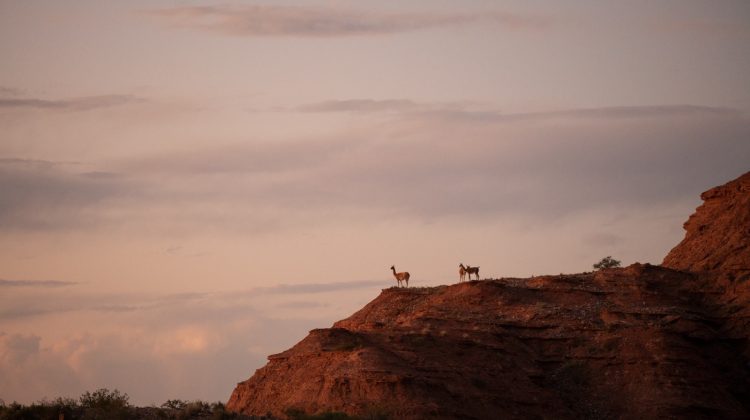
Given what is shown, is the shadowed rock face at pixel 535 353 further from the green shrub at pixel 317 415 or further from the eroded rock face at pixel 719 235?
the green shrub at pixel 317 415

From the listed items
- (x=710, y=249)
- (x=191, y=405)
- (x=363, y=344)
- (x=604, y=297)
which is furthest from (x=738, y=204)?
(x=191, y=405)

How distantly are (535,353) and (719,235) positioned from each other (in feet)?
58.1

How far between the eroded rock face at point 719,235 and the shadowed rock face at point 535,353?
72 centimetres

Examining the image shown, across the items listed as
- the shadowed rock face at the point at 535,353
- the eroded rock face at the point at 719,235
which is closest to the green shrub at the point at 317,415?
the shadowed rock face at the point at 535,353

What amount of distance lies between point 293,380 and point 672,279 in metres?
25.8

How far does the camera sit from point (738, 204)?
9488 centimetres

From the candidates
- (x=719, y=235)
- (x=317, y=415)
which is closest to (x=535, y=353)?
(x=317, y=415)

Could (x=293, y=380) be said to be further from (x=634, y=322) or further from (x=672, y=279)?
(x=672, y=279)

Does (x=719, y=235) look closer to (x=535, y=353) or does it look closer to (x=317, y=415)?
(x=535, y=353)

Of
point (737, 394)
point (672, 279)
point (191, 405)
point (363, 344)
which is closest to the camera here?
point (191, 405)

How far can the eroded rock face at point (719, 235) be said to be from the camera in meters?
91.4

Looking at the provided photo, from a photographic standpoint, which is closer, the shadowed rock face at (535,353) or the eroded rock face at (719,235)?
the shadowed rock face at (535,353)

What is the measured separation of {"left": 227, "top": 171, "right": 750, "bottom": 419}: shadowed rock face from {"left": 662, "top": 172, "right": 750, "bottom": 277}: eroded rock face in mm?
721

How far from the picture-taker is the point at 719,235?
94250 millimetres
